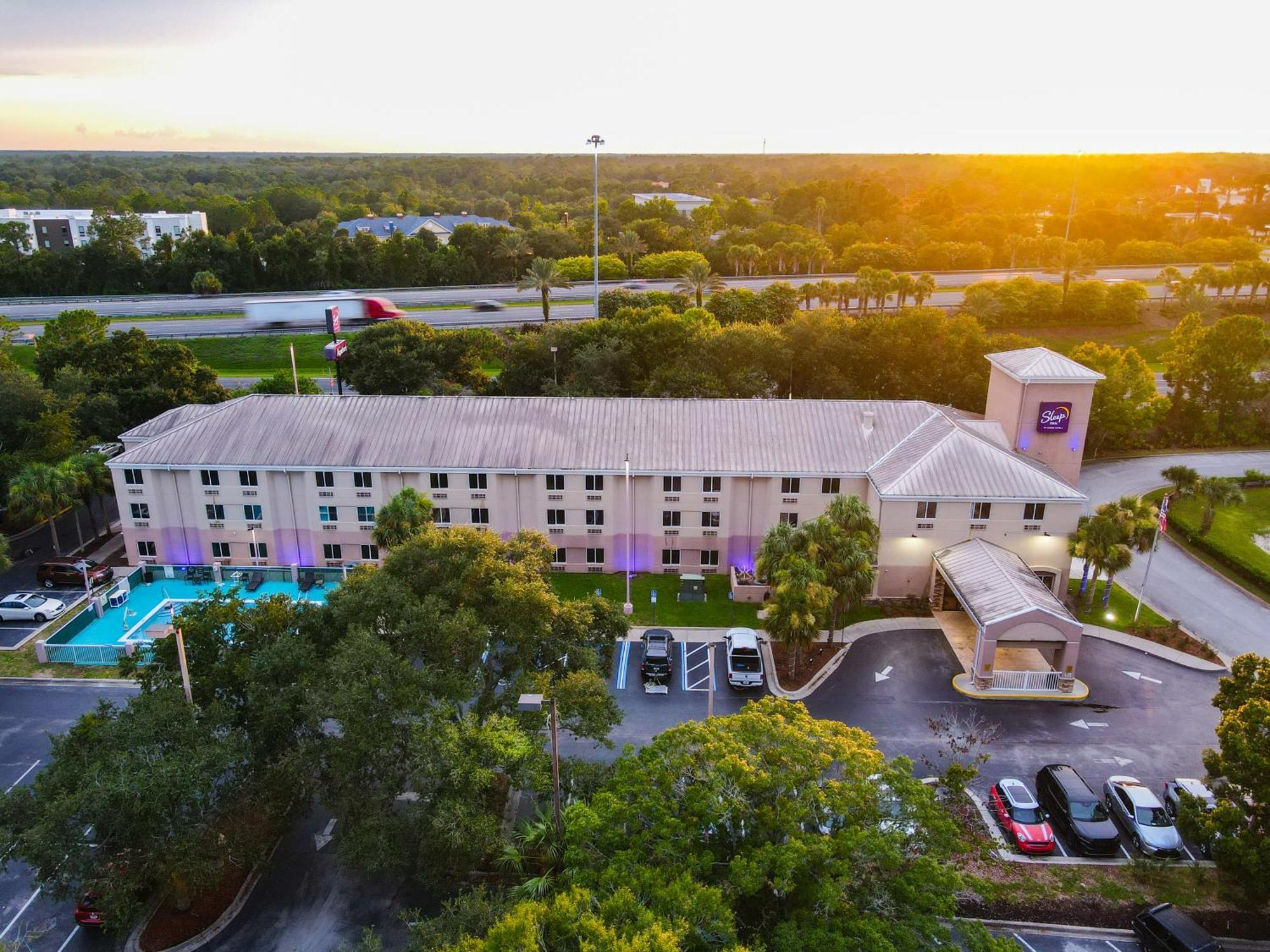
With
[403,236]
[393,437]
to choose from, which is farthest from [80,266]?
[393,437]

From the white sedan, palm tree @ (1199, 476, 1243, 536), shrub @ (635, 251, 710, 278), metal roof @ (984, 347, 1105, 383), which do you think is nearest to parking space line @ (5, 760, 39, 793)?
the white sedan

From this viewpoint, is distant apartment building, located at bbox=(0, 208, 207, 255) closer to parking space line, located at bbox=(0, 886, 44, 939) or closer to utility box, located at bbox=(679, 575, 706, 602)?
utility box, located at bbox=(679, 575, 706, 602)

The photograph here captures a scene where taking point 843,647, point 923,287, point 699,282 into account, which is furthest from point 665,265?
point 843,647

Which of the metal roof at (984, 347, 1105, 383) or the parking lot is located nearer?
the parking lot

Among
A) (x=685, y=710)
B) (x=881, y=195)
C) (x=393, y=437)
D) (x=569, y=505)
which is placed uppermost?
(x=881, y=195)

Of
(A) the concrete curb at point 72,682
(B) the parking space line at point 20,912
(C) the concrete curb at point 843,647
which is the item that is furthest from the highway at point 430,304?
(B) the parking space line at point 20,912

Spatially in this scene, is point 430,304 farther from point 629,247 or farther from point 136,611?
point 136,611

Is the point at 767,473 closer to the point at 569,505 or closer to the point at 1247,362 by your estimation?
the point at 569,505
